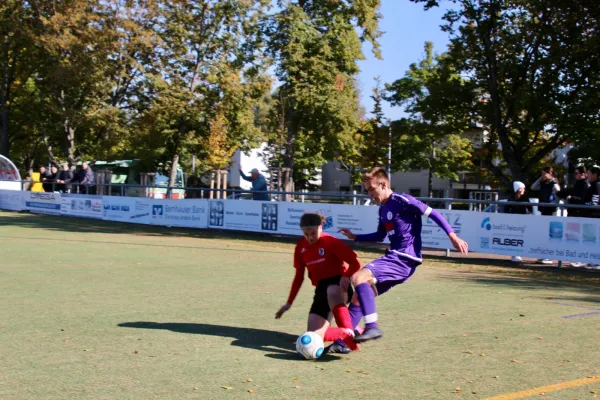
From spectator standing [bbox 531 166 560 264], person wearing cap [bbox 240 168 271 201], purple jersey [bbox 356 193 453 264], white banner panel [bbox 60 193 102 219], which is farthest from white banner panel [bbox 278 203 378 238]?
purple jersey [bbox 356 193 453 264]

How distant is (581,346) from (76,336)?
4918mm

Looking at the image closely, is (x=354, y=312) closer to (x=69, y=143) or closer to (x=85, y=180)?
(x=85, y=180)

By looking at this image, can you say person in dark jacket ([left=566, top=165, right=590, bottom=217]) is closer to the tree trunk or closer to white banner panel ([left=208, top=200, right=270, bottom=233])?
white banner panel ([left=208, top=200, right=270, bottom=233])

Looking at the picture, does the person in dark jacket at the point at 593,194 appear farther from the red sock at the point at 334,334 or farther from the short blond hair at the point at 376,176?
the red sock at the point at 334,334

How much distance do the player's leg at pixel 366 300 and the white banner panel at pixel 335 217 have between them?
480 inches

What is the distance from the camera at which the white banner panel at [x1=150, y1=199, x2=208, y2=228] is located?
25.2 meters

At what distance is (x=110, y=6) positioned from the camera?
39.8 metres

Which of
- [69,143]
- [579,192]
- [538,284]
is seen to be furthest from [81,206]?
[538,284]

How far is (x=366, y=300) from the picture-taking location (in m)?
6.88

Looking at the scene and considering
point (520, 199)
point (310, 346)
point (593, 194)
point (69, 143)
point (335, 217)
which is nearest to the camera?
point (310, 346)

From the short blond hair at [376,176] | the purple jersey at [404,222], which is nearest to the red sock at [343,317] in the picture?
the purple jersey at [404,222]

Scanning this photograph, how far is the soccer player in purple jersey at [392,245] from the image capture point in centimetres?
691

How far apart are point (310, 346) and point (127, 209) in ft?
74.8

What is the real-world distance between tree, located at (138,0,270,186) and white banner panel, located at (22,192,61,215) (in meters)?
8.20
